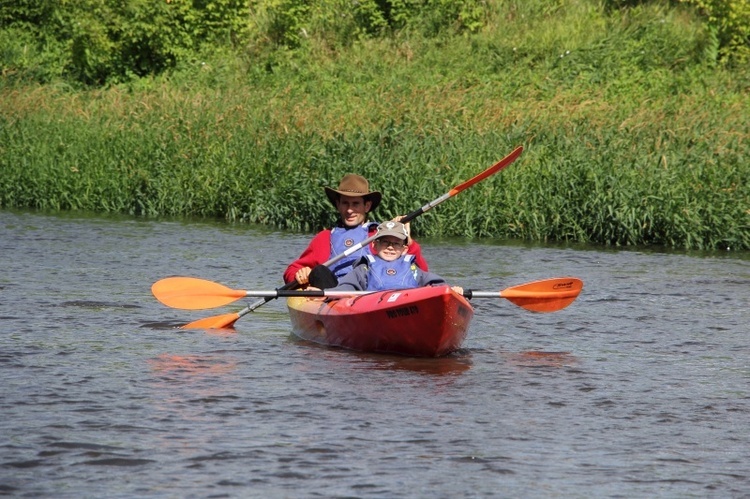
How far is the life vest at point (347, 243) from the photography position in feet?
30.2

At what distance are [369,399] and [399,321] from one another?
105 cm

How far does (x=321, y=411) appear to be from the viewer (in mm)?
6543

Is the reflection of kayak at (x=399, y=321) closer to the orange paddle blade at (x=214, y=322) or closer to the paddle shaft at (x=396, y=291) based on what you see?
the paddle shaft at (x=396, y=291)

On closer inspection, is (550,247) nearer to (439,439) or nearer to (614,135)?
(614,135)

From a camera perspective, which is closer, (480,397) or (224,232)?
(480,397)

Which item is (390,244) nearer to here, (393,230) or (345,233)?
(393,230)

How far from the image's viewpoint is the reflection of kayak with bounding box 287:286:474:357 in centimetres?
765

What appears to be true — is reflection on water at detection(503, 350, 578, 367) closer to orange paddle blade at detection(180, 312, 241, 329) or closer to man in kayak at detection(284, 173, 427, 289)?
man in kayak at detection(284, 173, 427, 289)

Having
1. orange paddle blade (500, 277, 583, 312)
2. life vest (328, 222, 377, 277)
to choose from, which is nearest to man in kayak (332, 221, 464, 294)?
life vest (328, 222, 377, 277)

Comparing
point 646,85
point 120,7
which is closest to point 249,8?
point 120,7

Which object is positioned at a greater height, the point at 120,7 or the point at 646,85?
the point at 120,7

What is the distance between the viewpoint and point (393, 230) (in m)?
8.16

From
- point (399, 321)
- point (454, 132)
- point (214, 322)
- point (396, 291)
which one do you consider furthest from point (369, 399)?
point (454, 132)

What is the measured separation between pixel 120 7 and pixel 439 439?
21.1 metres
